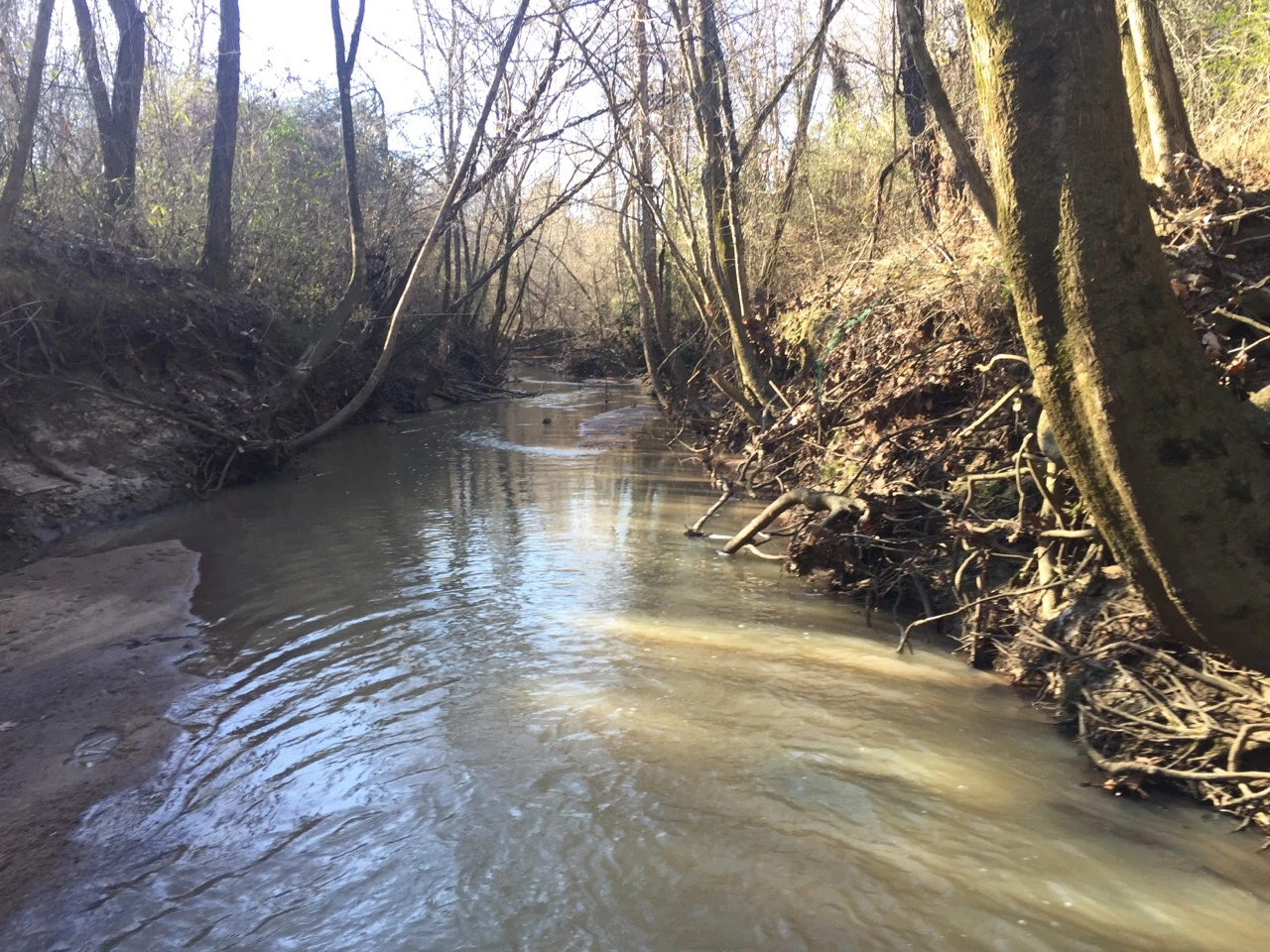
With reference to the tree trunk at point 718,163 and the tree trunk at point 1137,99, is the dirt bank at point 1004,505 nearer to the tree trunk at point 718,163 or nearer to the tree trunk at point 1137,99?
the tree trunk at point 1137,99

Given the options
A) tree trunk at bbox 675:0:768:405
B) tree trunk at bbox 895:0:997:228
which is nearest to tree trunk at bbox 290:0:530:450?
tree trunk at bbox 675:0:768:405

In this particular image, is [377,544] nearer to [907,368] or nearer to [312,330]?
[907,368]

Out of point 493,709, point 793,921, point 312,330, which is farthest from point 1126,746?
point 312,330

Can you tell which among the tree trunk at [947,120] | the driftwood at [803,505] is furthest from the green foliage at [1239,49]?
the driftwood at [803,505]

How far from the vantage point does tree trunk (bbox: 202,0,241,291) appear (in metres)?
14.1

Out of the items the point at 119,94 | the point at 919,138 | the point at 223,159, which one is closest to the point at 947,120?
the point at 919,138

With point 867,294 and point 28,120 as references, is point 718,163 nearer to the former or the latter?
point 867,294

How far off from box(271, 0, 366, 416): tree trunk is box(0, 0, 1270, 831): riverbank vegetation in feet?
0.20

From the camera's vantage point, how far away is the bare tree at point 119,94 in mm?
13547

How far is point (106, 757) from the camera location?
4.31m

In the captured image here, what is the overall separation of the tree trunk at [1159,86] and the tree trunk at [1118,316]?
4263 millimetres

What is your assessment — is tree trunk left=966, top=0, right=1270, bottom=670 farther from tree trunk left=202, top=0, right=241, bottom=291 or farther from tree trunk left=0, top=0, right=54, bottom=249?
tree trunk left=202, top=0, right=241, bottom=291

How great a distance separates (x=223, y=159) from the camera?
46.5 feet

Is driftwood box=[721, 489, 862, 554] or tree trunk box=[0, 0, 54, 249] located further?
tree trunk box=[0, 0, 54, 249]
